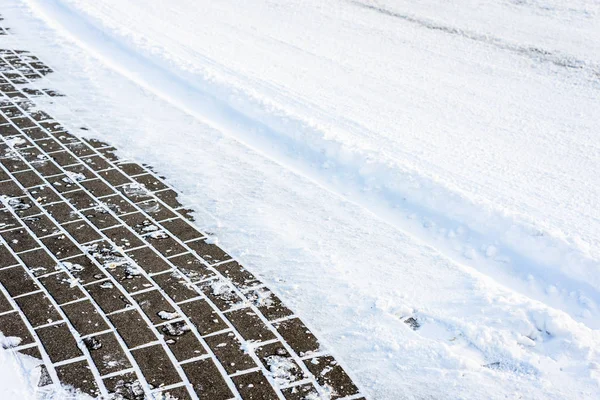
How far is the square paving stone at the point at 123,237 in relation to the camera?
4789 mm

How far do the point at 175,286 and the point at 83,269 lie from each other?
606 millimetres

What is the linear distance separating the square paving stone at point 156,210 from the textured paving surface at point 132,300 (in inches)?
0.5

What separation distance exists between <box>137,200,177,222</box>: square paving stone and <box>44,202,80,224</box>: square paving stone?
46cm

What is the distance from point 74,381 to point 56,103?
3.95 m

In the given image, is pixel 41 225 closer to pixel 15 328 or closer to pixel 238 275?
pixel 15 328

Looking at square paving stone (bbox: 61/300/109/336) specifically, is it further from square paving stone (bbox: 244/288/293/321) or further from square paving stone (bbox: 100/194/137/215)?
square paving stone (bbox: 100/194/137/215)

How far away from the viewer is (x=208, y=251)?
4.77 meters

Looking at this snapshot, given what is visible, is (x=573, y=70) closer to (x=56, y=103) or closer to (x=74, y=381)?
(x=56, y=103)

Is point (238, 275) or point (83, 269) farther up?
point (238, 275)

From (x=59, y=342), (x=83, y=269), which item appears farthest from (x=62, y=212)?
(x=59, y=342)

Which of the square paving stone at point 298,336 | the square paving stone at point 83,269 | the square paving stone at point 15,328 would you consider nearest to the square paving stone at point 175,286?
the square paving stone at point 83,269

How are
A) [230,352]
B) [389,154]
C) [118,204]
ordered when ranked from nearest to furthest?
[230,352] → [118,204] → [389,154]

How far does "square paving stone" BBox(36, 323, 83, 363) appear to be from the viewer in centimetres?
380

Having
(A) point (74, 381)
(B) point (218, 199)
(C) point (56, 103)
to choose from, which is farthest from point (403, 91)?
(A) point (74, 381)
